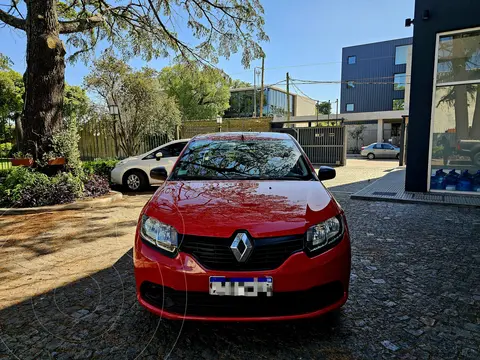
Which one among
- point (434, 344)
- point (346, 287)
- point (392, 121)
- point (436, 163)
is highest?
point (392, 121)

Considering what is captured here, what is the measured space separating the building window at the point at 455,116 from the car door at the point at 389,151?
16521mm

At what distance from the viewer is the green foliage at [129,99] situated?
12367 mm

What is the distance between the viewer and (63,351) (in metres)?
2.08

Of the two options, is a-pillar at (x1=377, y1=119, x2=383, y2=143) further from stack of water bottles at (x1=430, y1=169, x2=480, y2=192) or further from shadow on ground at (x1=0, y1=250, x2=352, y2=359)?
shadow on ground at (x1=0, y1=250, x2=352, y2=359)

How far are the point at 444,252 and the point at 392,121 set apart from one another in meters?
28.0

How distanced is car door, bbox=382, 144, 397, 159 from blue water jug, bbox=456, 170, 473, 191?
1672 cm

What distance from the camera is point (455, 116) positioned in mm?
7324

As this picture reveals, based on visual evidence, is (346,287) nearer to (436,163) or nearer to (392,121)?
(436,163)

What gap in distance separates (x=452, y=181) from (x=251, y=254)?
7.37m

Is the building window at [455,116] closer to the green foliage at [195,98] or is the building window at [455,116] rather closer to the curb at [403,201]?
the curb at [403,201]

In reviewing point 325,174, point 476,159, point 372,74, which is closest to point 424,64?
point 476,159

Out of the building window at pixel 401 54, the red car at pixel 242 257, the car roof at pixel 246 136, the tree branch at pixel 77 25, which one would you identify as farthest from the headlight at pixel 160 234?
the building window at pixel 401 54

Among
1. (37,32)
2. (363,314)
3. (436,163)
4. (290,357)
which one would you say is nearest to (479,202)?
(436,163)

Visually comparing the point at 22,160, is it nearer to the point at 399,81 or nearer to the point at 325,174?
the point at 325,174
